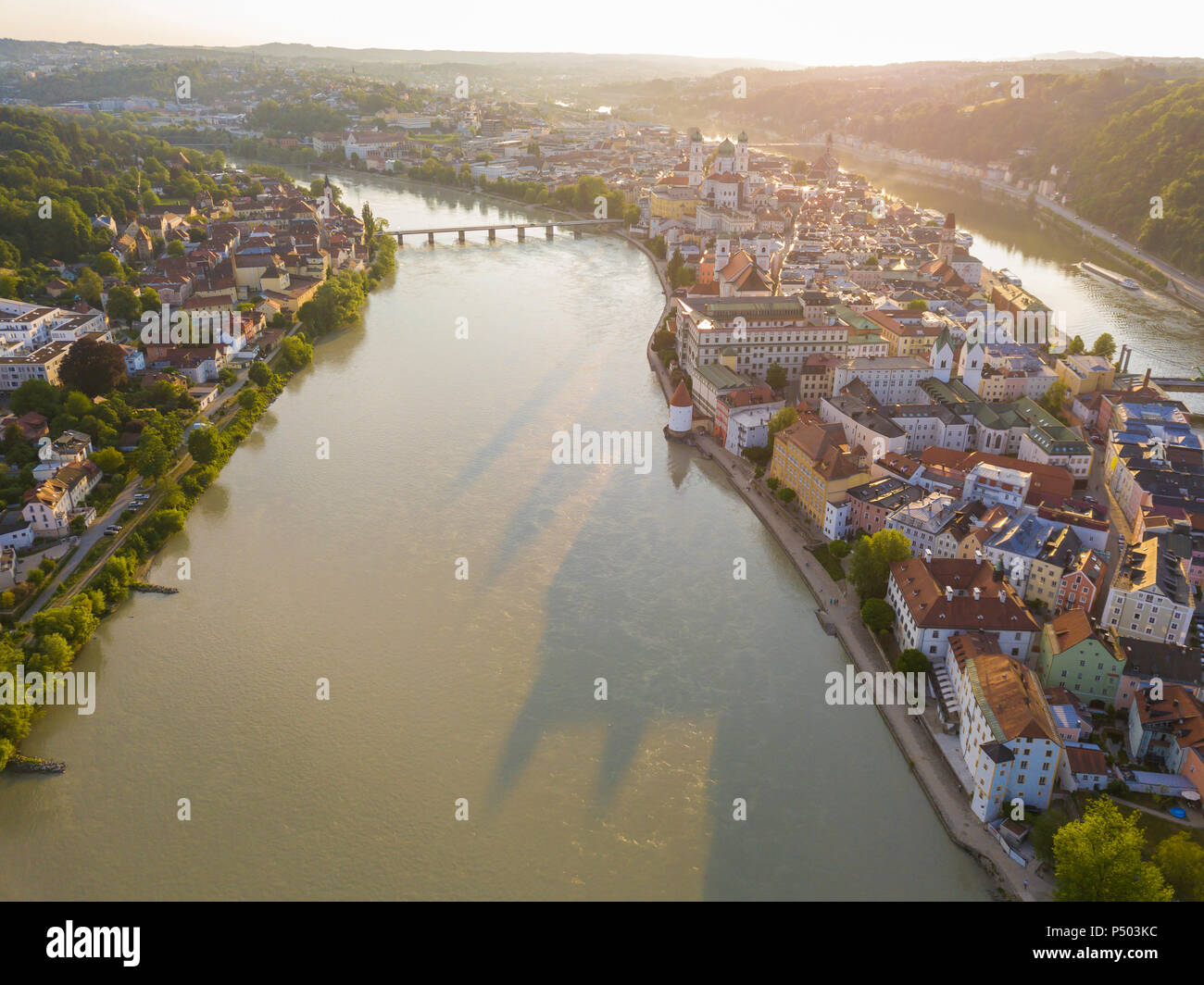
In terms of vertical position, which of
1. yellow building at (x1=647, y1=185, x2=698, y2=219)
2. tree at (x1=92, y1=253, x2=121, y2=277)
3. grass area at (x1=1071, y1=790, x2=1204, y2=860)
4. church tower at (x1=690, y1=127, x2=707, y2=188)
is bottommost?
grass area at (x1=1071, y1=790, x2=1204, y2=860)

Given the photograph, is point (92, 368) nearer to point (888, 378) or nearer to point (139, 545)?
point (139, 545)

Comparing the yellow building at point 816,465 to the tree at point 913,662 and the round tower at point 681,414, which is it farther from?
the tree at point 913,662

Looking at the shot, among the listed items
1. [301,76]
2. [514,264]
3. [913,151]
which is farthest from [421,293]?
[301,76]

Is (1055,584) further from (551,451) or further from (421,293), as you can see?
(421,293)

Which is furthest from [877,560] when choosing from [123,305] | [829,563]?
[123,305]

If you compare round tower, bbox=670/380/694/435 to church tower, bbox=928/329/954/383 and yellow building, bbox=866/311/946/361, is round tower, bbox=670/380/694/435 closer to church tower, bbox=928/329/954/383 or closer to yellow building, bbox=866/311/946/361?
church tower, bbox=928/329/954/383

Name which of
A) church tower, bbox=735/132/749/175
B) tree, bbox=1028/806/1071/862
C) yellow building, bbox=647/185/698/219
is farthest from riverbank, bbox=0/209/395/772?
church tower, bbox=735/132/749/175
